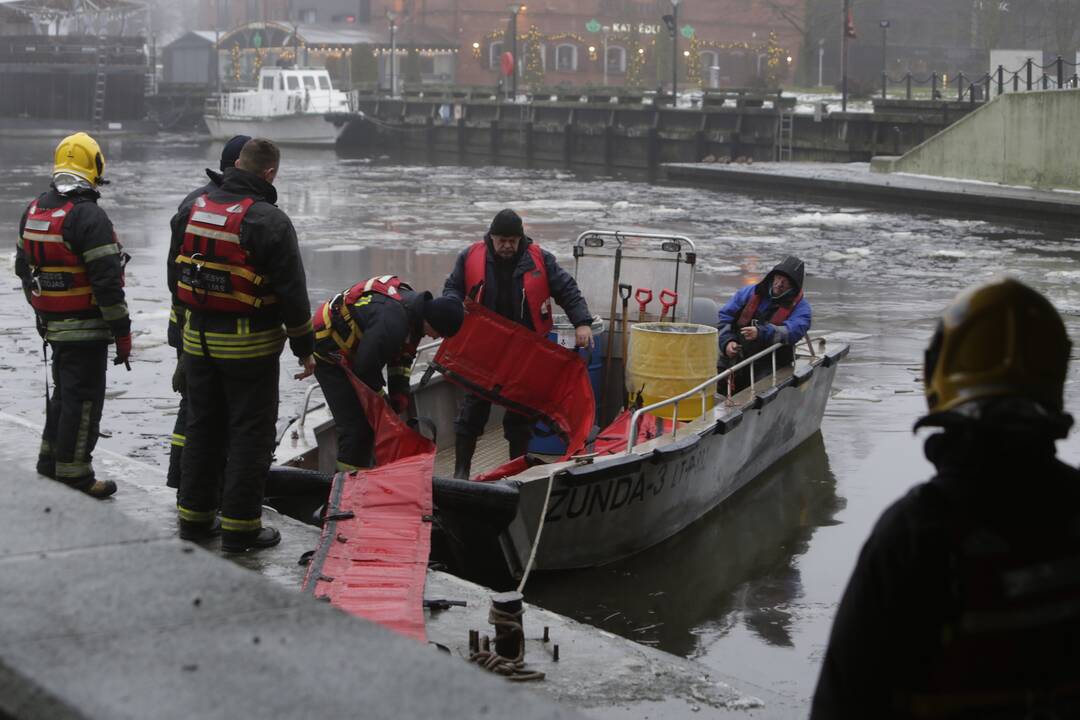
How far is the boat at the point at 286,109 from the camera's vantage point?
58844mm

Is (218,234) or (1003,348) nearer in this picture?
(1003,348)

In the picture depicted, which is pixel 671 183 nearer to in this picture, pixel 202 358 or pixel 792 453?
pixel 792 453

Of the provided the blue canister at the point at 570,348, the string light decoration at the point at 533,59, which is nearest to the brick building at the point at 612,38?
the string light decoration at the point at 533,59

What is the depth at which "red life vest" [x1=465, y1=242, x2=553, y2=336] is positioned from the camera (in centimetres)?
845

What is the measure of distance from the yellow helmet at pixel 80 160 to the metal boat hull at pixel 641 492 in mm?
2496

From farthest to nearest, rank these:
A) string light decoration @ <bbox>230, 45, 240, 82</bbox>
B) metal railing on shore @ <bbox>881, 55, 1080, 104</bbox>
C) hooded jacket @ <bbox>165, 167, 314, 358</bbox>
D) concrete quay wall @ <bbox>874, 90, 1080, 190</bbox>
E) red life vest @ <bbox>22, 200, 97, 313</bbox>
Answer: string light decoration @ <bbox>230, 45, 240, 82</bbox> < metal railing on shore @ <bbox>881, 55, 1080, 104</bbox> < concrete quay wall @ <bbox>874, 90, 1080, 190</bbox> < red life vest @ <bbox>22, 200, 97, 313</bbox> < hooded jacket @ <bbox>165, 167, 314, 358</bbox>

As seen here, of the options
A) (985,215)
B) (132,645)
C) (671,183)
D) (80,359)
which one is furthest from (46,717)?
(671,183)

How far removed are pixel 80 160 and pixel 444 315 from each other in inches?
71.2

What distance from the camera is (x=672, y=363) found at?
874cm

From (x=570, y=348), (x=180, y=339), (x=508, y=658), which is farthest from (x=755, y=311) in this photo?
(x=508, y=658)

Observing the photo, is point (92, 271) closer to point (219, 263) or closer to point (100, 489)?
point (100, 489)

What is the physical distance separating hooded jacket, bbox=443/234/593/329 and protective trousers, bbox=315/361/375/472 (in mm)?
1411

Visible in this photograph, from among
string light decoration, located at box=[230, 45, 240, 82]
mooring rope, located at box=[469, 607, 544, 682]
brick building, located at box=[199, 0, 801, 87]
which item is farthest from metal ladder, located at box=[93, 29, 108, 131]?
mooring rope, located at box=[469, 607, 544, 682]

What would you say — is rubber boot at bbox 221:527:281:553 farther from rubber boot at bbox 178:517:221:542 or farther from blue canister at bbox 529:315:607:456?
blue canister at bbox 529:315:607:456
